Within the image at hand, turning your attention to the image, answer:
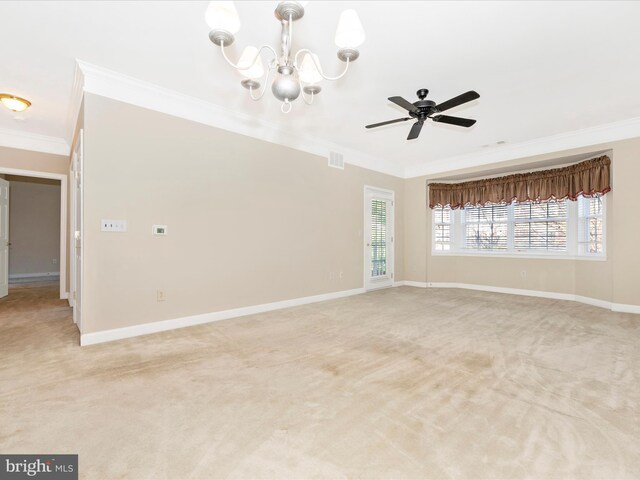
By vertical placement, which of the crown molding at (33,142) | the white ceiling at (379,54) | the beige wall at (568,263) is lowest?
the beige wall at (568,263)

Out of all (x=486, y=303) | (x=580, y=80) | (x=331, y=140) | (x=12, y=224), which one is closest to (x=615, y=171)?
(x=580, y=80)

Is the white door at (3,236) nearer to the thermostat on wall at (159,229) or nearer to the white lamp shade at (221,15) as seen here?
the thermostat on wall at (159,229)

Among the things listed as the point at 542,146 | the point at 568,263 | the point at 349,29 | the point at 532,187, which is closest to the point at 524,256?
the point at 568,263

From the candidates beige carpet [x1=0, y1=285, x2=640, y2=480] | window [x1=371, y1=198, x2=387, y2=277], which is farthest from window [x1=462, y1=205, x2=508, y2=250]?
beige carpet [x1=0, y1=285, x2=640, y2=480]

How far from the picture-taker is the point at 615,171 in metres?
4.58

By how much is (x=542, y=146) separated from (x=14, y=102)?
7.62m

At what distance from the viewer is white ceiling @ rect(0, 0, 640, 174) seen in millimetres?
2293

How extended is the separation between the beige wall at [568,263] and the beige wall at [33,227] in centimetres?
916

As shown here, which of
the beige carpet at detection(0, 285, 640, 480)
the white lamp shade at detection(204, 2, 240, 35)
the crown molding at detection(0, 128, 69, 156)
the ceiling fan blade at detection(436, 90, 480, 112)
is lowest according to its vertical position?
the beige carpet at detection(0, 285, 640, 480)

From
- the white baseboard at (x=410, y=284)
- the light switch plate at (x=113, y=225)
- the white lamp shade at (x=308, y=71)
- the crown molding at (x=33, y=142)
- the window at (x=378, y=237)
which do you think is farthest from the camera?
the white baseboard at (x=410, y=284)

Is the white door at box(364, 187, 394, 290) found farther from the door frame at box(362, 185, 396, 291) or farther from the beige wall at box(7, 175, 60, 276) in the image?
the beige wall at box(7, 175, 60, 276)

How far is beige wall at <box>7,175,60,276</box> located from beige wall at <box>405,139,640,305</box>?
30.1ft

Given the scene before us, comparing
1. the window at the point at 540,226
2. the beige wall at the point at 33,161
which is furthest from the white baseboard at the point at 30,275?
the window at the point at 540,226

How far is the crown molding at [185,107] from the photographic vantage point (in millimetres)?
3070
